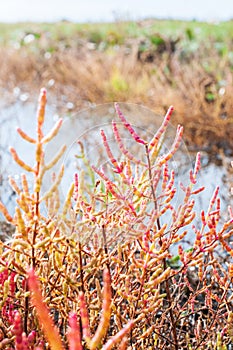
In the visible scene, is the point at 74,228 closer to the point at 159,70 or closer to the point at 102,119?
the point at 102,119

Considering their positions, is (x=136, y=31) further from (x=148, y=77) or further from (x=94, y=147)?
(x=94, y=147)

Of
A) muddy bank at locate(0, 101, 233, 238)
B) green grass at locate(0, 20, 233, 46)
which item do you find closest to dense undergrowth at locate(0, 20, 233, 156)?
green grass at locate(0, 20, 233, 46)

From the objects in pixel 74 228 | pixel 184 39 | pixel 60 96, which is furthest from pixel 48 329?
pixel 184 39

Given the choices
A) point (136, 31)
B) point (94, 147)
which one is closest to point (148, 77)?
point (94, 147)

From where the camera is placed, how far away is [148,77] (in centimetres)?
550

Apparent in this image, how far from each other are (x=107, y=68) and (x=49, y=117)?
0.93 m

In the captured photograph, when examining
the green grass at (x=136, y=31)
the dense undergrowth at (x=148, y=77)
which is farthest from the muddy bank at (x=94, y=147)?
the green grass at (x=136, y=31)

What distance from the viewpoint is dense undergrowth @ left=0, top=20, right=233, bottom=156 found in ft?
14.5

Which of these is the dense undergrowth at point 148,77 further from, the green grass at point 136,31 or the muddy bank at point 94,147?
the muddy bank at point 94,147

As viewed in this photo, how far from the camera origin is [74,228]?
98cm

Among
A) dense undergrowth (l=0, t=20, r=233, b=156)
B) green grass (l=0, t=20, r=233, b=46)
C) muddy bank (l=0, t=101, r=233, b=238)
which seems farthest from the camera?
green grass (l=0, t=20, r=233, b=46)

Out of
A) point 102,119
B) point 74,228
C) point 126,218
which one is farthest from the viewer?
point 102,119

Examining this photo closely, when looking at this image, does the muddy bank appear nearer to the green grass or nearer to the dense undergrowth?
the dense undergrowth

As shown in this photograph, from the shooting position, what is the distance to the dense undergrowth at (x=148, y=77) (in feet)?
14.5
